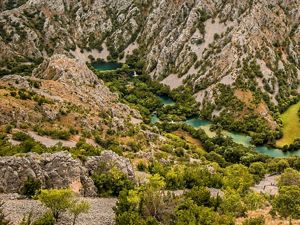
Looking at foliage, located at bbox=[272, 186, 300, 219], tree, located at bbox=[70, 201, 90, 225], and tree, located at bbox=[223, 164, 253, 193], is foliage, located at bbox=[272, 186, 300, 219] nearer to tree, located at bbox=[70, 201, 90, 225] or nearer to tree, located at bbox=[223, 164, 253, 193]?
tree, located at bbox=[223, 164, 253, 193]

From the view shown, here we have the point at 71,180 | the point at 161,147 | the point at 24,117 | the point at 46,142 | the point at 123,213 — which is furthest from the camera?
the point at 161,147

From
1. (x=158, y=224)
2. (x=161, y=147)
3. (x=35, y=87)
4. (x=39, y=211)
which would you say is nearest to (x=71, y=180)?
(x=39, y=211)

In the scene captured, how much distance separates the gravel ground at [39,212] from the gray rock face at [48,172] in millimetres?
4062

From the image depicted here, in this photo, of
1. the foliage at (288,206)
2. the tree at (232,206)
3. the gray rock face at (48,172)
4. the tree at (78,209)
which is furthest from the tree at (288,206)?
the tree at (78,209)

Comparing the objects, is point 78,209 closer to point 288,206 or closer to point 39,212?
point 39,212

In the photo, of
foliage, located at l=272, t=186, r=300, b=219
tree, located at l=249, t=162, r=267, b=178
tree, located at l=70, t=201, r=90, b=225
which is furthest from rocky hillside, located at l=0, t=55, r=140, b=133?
foliage, located at l=272, t=186, r=300, b=219

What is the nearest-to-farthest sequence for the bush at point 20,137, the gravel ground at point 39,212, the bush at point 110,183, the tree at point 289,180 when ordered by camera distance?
the gravel ground at point 39,212 → the bush at point 110,183 → the tree at point 289,180 → the bush at point 20,137

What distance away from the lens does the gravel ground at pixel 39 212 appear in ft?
262

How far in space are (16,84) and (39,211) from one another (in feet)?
394

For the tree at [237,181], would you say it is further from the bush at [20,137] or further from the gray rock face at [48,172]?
the bush at [20,137]

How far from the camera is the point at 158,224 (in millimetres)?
82375

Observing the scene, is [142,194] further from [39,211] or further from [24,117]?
[24,117]

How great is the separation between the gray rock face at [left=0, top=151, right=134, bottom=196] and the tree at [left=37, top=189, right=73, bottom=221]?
12.7 meters

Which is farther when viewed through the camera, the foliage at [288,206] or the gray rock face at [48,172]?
the foliage at [288,206]
